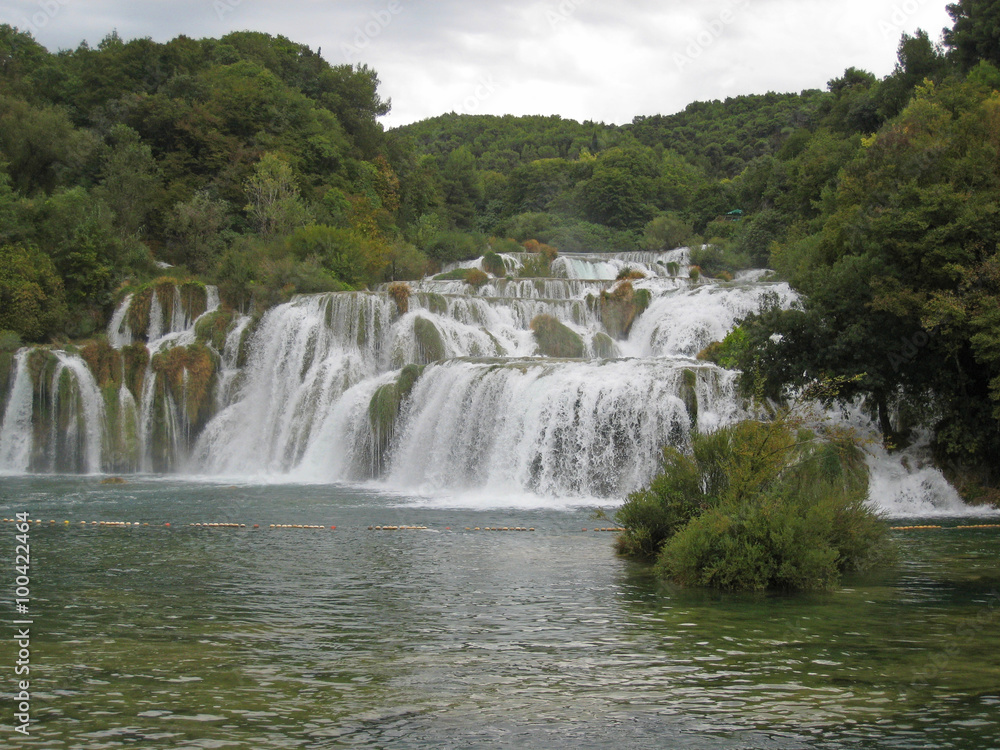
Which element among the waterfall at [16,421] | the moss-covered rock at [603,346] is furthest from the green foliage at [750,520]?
the waterfall at [16,421]

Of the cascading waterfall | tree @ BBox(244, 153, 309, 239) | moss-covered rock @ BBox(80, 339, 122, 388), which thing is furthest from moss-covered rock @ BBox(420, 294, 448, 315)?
tree @ BBox(244, 153, 309, 239)

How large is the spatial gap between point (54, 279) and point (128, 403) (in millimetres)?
6955

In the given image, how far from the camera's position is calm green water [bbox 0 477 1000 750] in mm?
6410

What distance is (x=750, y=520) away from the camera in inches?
445

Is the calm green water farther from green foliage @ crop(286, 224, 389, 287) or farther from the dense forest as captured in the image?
green foliage @ crop(286, 224, 389, 287)

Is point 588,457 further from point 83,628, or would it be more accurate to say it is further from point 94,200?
point 94,200

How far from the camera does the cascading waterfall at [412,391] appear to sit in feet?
72.5

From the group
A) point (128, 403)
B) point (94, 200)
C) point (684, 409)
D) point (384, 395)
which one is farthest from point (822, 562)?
point (94, 200)

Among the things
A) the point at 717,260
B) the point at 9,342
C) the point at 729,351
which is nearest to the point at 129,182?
the point at 9,342

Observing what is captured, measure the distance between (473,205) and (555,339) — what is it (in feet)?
136

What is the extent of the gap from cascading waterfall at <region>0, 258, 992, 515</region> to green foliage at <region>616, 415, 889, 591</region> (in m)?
7.25

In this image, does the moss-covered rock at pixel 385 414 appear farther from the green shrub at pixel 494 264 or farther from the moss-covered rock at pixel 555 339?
the green shrub at pixel 494 264

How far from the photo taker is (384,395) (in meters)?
25.9

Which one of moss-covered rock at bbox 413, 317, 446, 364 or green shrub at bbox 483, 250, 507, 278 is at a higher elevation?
green shrub at bbox 483, 250, 507, 278
